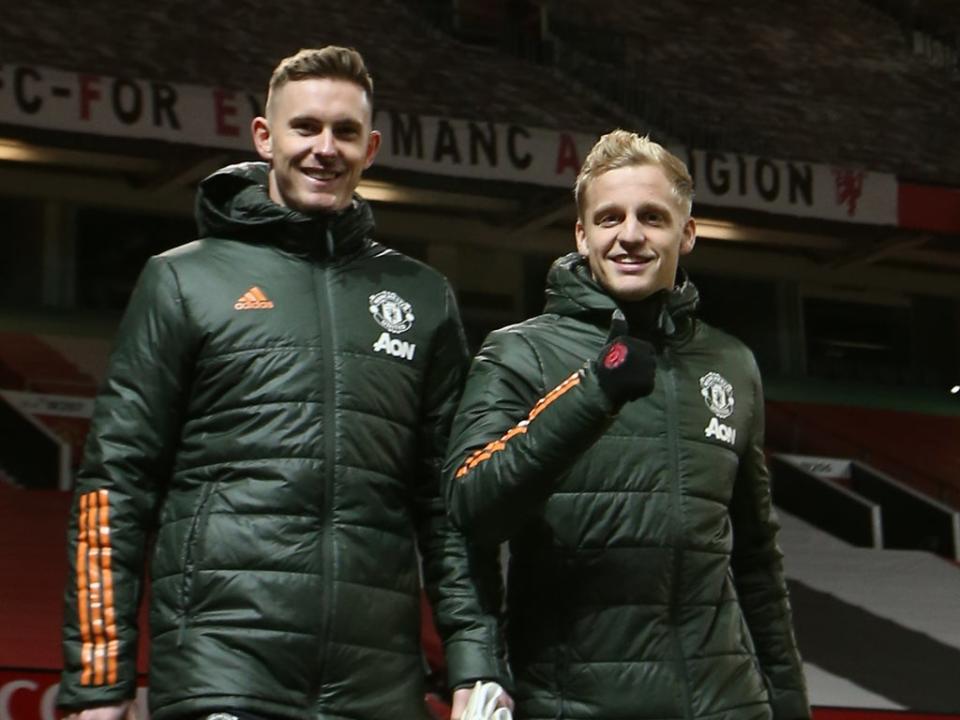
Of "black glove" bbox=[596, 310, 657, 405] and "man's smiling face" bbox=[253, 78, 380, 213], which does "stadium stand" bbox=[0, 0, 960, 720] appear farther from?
"black glove" bbox=[596, 310, 657, 405]

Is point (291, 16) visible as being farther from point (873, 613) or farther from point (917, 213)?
point (873, 613)

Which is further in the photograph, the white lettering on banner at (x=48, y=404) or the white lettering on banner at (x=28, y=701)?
the white lettering on banner at (x=48, y=404)

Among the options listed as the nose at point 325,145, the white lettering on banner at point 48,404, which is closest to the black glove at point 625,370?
the nose at point 325,145

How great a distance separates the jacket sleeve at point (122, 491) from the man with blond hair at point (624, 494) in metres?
0.43

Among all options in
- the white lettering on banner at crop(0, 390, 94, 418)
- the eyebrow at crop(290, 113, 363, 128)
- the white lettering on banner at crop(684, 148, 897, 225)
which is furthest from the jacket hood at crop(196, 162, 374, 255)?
the white lettering on banner at crop(684, 148, 897, 225)

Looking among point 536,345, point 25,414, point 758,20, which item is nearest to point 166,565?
point 536,345

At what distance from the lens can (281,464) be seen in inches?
102

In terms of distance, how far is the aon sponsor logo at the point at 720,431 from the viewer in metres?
2.85

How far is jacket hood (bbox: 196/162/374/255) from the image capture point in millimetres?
2744

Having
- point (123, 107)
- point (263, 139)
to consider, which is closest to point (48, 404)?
point (123, 107)

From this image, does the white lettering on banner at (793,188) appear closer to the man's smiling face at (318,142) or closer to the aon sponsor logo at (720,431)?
the aon sponsor logo at (720,431)

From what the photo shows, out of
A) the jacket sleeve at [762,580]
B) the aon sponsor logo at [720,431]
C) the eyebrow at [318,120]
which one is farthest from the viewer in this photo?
the jacket sleeve at [762,580]

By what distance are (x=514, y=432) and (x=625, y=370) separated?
203 millimetres

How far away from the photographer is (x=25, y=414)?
10250 millimetres
